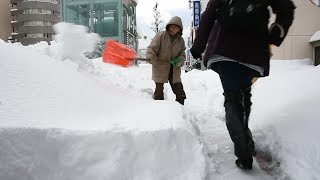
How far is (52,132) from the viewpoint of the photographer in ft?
7.55

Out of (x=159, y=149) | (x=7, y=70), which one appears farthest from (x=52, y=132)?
(x=7, y=70)

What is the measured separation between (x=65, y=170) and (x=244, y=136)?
4.11ft

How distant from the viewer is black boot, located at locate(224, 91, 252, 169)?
8.95ft

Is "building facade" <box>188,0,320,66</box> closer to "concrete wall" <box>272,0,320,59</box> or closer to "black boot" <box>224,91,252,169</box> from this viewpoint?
"concrete wall" <box>272,0,320,59</box>

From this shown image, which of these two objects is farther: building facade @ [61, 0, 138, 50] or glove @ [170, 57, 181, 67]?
building facade @ [61, 0, 138, 50]

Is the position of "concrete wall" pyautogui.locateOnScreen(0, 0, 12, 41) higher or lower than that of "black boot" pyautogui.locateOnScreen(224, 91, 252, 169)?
higher

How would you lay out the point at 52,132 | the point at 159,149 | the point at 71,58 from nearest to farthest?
the point at 52,132 < the point at 159,149 < the point at 71,58

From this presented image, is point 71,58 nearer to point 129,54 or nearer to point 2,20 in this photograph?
point 129,54

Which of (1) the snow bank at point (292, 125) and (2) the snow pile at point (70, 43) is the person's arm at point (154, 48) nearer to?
(2) the snow pile at point (70, 43)

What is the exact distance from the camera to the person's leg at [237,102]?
2.76 metres

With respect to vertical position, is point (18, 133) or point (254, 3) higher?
point (254, 3)

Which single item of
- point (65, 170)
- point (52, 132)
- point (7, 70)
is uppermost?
point (7, 70)

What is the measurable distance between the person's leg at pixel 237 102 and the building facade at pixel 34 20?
191 feet

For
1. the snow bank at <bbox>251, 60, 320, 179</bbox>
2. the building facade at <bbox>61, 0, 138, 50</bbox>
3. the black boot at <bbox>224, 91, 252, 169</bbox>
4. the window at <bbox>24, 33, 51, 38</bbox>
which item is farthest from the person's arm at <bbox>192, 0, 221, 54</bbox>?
the window at <bbox>24, 33, 51, 38</bbox>
